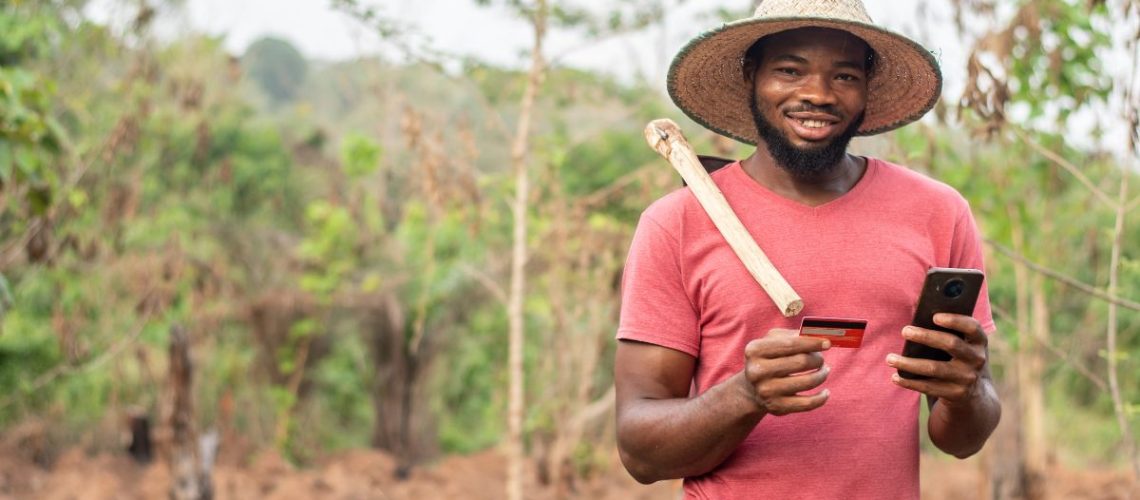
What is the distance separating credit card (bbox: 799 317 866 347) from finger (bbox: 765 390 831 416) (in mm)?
88

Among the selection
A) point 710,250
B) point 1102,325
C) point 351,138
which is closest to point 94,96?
point 351,138

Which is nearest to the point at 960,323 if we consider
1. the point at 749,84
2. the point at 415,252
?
the point at 749,84

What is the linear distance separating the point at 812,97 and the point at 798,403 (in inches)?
22.2

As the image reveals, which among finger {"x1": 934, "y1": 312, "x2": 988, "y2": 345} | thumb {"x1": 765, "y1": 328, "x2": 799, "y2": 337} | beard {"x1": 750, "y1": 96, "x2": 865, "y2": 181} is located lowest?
thumb {"x1": 765, "y1": 328, "x2": 799, "y2": 337}

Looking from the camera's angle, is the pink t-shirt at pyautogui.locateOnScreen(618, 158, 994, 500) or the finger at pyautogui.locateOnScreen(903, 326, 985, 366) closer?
the finger at pyautogui.locateOnScreen(903, 326, 985, 366)

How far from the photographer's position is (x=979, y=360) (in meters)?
1.82

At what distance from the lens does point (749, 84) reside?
88.1 inches

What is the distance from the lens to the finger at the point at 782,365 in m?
1.70

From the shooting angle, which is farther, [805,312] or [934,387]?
[805,312]

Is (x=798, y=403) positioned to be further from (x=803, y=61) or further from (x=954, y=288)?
(x=803, y=61)

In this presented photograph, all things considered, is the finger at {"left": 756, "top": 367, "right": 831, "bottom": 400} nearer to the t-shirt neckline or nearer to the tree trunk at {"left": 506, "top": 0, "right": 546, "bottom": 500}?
the t-shirt neckline

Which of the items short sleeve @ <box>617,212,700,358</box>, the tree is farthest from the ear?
the tree

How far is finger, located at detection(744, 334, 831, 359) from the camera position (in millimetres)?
1693

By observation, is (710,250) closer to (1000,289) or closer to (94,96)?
(1000,289)
